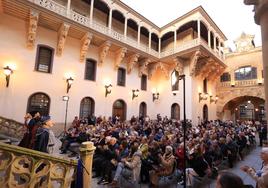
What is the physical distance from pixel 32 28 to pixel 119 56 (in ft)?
21.2

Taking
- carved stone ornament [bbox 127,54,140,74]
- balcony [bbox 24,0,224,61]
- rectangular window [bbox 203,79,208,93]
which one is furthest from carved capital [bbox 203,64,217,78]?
carved stone ornament [bbox 127,54,140,74]

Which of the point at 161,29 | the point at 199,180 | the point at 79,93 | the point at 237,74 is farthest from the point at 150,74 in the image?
the point at 199,180

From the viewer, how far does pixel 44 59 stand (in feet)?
35.8

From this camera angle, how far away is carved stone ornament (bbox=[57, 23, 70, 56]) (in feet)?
34.7

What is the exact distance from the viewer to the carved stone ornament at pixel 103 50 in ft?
41.8

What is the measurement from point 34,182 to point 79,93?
10.1 meters

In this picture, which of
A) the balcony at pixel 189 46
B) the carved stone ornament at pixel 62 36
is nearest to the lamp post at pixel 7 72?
the carved stone ornament at pixel 62 36

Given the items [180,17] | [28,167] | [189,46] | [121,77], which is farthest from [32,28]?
[180,17]

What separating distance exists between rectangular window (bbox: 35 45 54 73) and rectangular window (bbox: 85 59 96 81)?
2.71 m

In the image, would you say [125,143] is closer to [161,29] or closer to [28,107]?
[28,107]

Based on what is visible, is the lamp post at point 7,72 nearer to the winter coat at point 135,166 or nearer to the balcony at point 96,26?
the balcony at point 96,26

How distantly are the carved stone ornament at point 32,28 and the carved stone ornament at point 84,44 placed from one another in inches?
122

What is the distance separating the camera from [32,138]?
370 centimetres

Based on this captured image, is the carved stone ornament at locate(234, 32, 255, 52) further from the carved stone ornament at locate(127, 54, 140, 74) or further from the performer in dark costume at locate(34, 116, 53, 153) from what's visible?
the performer in dark costume at locate(34, 116, 53, 153)
